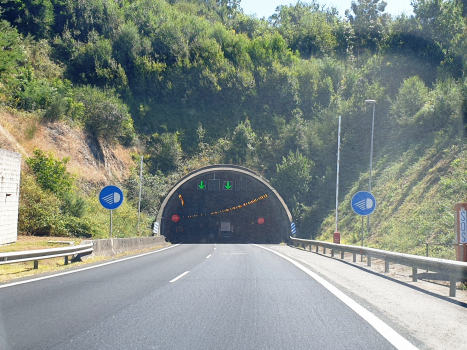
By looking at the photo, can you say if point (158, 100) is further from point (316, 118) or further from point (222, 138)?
point (316, 118)

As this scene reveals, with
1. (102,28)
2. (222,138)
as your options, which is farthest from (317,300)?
(102,28)

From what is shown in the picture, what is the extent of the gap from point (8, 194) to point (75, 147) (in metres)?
21.9

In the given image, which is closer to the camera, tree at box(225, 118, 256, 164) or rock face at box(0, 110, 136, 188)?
rock face at box(0, 110, 136, 188)

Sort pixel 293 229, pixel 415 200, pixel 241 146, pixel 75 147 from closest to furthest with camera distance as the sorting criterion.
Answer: pixel 415 200 → pixel 293 229 → pixel 75 147 → pixel 241 146

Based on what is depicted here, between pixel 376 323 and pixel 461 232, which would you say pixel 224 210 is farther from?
pixel 376 323

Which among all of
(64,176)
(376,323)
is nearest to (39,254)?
(376,323)

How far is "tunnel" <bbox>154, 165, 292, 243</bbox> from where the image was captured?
136ft

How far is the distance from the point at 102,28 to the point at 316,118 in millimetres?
26916

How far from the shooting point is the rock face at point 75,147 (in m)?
34.5

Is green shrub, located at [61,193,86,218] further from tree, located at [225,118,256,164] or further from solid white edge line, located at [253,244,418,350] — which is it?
tree, located at [225,118,256,164]

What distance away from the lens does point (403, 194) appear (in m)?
31.3

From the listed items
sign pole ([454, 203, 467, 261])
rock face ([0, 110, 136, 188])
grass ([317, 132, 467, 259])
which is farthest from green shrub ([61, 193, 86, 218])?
sign pole ([454, 203, 467, 261])

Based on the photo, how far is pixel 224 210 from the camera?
51594 millimetres

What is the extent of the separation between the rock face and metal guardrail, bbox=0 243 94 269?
16599mm
